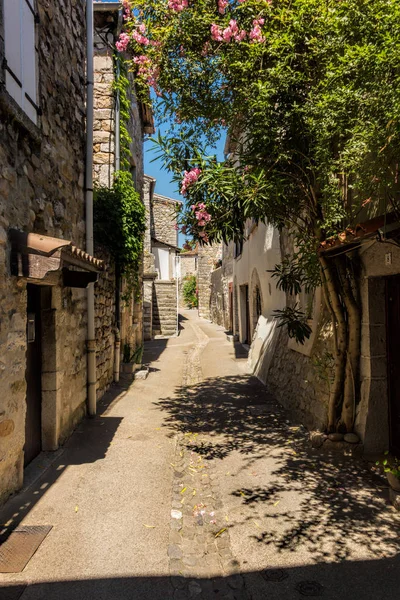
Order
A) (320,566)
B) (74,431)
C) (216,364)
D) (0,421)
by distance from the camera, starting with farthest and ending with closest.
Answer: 1. (216,364)
2. (74,431)
3. (0,421)
4. (320,566)

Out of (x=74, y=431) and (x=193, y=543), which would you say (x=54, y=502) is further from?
(x=74, y=431)

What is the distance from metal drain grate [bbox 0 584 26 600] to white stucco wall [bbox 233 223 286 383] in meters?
6.16

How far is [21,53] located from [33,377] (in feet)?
9.59

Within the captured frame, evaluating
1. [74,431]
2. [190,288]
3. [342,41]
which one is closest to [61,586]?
[74,431]

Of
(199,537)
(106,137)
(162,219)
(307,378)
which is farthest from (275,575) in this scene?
(162,219)

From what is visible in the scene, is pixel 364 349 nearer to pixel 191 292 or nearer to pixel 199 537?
pixel 199 537

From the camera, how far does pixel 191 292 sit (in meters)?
38.1

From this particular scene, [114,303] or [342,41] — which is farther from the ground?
[342,41]

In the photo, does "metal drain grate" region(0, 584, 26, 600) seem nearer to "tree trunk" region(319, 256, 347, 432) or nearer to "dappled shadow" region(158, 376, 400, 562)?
"dappled shadow" region(158, 376, 400, 562)

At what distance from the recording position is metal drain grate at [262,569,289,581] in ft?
8.73

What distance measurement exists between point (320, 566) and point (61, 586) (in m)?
1.60

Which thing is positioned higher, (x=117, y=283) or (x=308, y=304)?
(x=117, y=283)

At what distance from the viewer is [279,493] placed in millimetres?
3855

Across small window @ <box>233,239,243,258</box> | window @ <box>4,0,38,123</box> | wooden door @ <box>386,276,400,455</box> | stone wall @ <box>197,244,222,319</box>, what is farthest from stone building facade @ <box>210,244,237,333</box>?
window @ <box>4,0,38,123</box>
